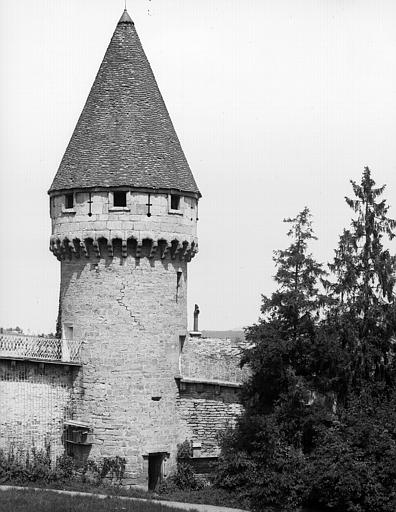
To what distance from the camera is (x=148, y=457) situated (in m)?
37.4

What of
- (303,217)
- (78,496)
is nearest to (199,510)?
(78,496)

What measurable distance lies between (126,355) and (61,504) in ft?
20.0

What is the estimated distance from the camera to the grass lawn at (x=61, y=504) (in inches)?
1249

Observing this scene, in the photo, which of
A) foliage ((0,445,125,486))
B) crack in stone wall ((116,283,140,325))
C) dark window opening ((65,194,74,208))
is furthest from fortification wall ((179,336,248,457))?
dark window opening ((65,194,74,208))

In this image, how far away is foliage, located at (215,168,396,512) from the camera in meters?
34.7

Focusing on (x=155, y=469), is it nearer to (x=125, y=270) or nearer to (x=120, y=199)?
(x=125, y=270)

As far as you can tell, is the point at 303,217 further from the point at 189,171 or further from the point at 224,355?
the point at 224,355

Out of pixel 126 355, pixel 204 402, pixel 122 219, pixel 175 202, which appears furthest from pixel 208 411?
pixel 122 219

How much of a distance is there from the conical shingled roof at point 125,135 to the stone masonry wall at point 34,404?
20.0 ft

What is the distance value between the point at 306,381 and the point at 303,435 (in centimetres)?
175

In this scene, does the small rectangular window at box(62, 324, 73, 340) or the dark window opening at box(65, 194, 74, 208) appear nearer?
the dark window opening at box(65, 194, 74, 208)

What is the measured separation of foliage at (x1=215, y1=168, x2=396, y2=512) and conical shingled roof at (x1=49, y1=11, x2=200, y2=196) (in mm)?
4734

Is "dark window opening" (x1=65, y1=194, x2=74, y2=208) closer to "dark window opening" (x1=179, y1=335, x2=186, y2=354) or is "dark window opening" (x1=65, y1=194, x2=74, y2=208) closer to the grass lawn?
"dark window opening" (x1=179, y1=335, x2=186, y2=354)

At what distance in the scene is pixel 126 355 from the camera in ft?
121
